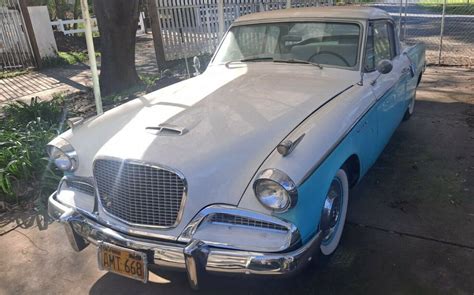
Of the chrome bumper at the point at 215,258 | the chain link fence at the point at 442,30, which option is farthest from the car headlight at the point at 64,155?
the chain link fence at the point at 442,30

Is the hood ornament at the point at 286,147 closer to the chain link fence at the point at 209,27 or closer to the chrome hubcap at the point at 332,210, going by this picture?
the chrome hubcap at the point at 332,210

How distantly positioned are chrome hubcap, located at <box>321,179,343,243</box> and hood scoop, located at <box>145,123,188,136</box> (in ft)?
3.22

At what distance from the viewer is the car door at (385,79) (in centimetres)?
344

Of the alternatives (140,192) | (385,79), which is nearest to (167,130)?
(140,192)

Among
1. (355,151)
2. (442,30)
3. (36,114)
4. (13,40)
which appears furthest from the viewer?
(13,40)

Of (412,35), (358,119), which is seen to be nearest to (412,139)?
(358,119)

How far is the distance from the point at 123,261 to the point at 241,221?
70 cm

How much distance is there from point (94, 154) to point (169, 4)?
762 centimetres

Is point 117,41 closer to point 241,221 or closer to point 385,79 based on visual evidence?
point 385,79

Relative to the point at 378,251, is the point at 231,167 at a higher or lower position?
higher

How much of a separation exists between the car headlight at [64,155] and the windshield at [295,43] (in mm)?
1793

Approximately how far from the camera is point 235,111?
9.29ft

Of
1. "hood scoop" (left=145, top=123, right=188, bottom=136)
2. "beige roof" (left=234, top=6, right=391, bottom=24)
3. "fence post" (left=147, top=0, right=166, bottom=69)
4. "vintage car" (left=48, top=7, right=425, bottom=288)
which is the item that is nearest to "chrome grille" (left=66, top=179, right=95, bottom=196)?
"vintage car" (left=48, top=7, right=425, bottom=288)

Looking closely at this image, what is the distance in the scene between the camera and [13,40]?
10227mm
